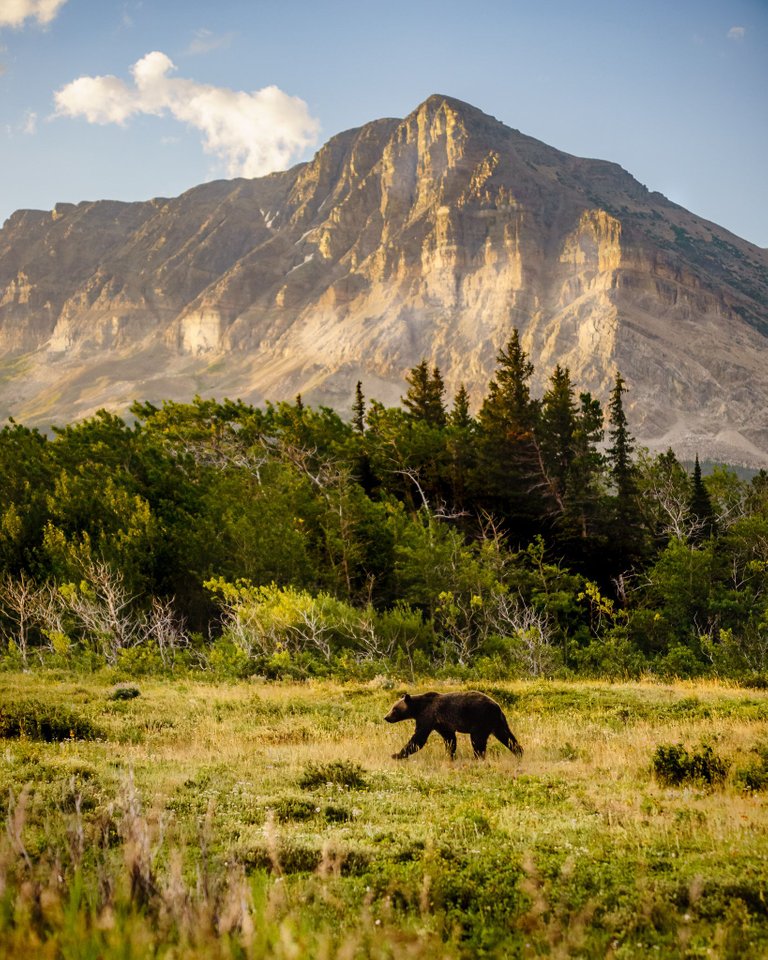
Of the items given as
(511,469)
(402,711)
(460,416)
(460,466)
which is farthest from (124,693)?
(460,416)

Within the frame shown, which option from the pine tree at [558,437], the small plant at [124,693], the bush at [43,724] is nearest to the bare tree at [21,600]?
the small plant at [124,693]

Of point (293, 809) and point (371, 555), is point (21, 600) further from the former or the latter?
point (293, 809)

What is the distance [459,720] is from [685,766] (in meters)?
3.18

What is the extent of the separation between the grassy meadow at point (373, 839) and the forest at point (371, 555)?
11.2 m

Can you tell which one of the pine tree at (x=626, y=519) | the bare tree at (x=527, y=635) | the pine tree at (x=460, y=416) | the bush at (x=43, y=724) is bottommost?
the bare tree at (x=527, y=635)

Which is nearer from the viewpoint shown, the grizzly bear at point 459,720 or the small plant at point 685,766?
the small plant at point 685,766

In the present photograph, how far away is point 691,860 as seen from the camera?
6.28 meters

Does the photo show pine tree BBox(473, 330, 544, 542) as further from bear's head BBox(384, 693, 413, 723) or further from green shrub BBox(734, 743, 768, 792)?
green shrub BBox(734, 743, 768, 792)

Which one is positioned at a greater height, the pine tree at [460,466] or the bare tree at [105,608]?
the pine tree at [460,466]

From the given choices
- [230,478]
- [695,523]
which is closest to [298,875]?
[230,478]

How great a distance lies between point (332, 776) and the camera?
9719 millimetres

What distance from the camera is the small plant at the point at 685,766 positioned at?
937 cm

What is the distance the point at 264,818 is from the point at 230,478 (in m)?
31.5

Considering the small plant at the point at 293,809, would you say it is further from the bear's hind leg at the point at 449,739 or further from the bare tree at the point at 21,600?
the bare tree at the point at 21,600
